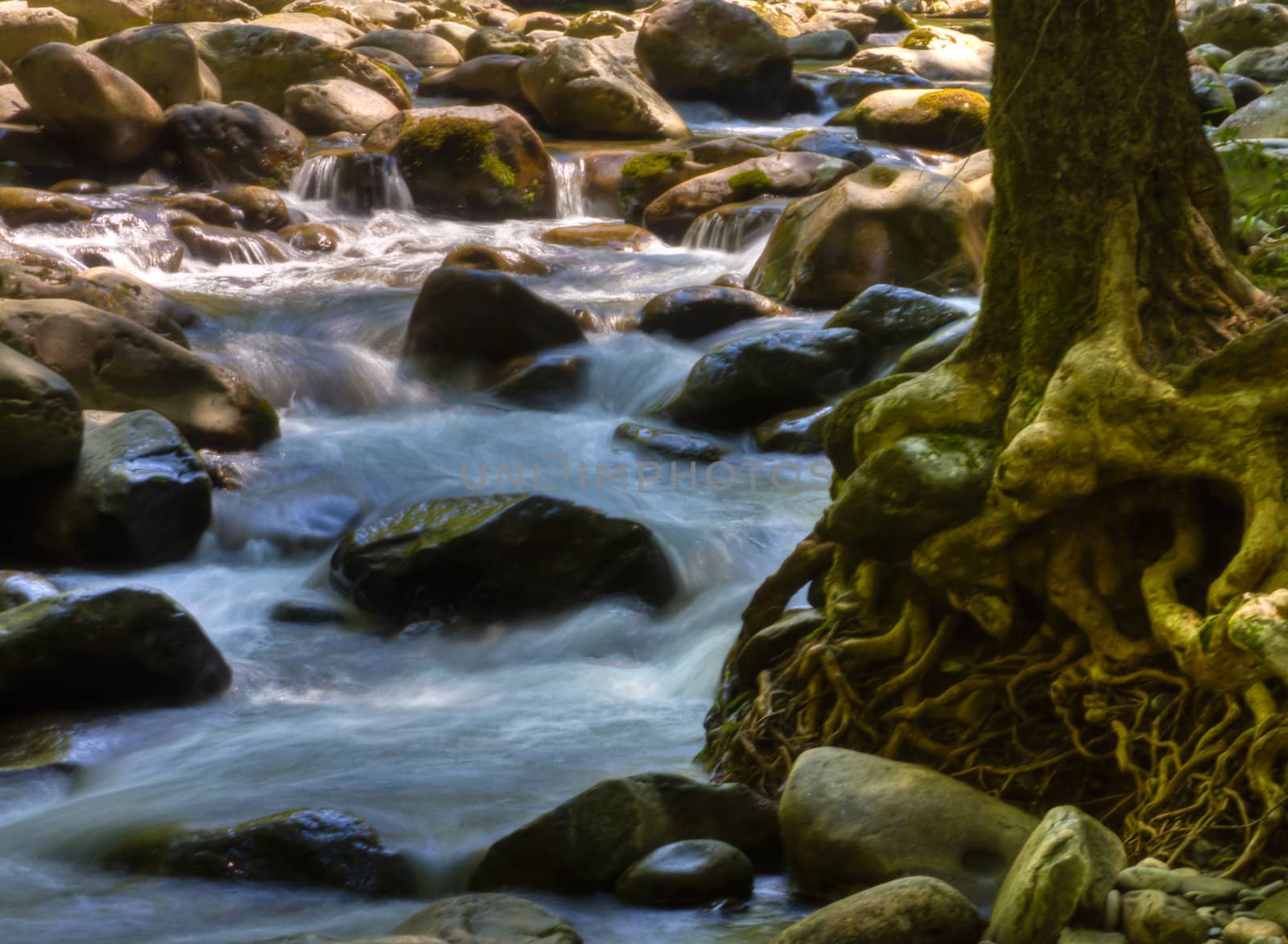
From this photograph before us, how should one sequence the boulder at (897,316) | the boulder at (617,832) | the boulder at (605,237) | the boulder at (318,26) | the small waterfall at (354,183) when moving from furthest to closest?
1. the boulder at (318,26)
2. the small waterfall at (354,183)
3. the boulder at (605,237)
4. the boulder at (897,316)
5. the boulder at (617,832)

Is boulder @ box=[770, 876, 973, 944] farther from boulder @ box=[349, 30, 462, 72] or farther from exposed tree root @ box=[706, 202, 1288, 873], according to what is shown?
boulder @ box=[349, 30, 462, 72]

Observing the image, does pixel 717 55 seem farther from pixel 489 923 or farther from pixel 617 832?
pixel 489 923

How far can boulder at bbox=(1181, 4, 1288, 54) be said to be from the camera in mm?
20688

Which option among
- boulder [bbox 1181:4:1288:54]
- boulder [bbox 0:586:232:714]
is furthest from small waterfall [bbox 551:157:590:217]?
boulder [bbox 0:586:232:714]

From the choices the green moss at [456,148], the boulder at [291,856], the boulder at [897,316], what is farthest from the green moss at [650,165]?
the boulder at [291,856]

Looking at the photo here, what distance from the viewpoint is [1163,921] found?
2666 millimetres

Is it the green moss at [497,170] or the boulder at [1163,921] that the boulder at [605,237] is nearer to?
the green moss at [497,170]

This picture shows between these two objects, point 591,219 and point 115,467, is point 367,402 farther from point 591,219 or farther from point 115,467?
point 591,219

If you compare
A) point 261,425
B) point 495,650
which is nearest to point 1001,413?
point 495,650

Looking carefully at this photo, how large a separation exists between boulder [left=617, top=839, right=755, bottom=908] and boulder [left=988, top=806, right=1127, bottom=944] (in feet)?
2.72

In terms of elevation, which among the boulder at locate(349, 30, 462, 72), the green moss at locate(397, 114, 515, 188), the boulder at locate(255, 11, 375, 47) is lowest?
the green moss at locate(397, 114, 515, 188)

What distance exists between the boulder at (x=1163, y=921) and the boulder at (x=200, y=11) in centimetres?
2470

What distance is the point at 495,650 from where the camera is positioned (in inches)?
246

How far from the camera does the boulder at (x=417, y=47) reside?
78.7 ft
